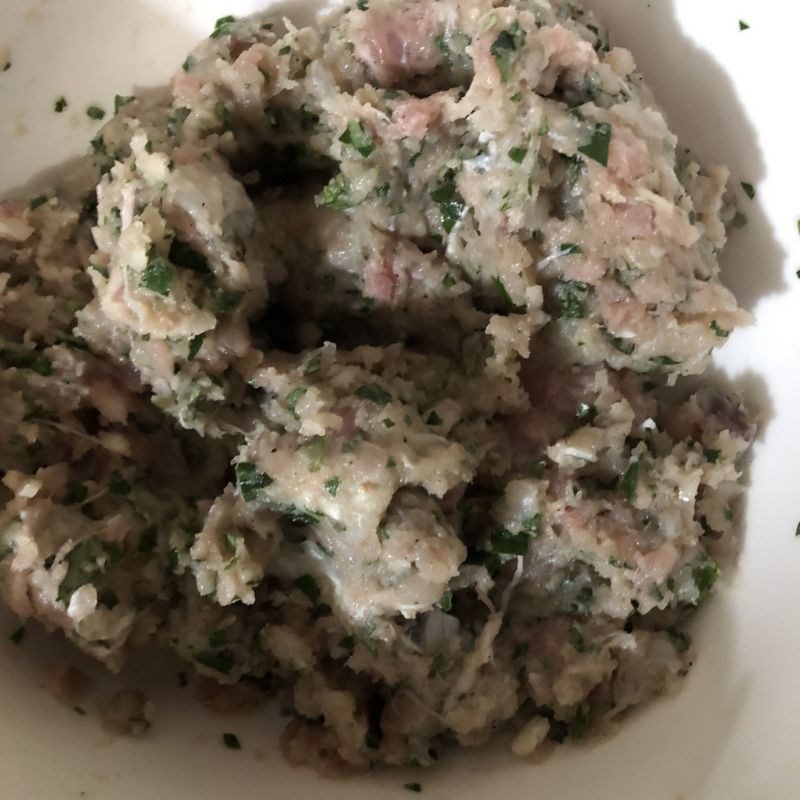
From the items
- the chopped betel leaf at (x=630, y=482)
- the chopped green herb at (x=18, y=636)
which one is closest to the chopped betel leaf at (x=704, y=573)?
the chopped betel leaf at (x=630, y=482)

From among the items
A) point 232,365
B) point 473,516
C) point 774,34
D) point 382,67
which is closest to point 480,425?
point 473,516

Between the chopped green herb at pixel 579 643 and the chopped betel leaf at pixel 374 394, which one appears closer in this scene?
the chopped betel leaf at pixel 374 394

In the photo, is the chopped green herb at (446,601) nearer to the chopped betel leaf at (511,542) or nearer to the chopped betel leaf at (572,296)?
the chopped betel leaf at (511,542)

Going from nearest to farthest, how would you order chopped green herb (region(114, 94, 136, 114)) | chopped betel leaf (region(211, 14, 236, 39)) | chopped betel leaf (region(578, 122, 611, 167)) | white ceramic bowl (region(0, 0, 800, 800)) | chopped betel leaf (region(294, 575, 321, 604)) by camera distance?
white ceramic bowl (region(0, 0, 800, 800))
chopped betel leaf (region(578, 122, 611, 167))
chopped betel leaf (region(294, 575, 321, 604))
chopped betel leaf (region(211, 14, 236, 39))
chopped green herb (region(114, 94, 136, 114))

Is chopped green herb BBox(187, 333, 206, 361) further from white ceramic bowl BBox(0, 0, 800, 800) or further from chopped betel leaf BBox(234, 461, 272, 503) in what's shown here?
white ceramic bowl BBox(0, 0, 800, 800)

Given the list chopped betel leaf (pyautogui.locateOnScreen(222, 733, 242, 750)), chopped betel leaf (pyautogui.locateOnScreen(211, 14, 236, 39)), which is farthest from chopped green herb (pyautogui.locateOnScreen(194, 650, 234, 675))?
chopped betel leaf (pyautogui.locateOnScreen(211, 14, 236, 39))

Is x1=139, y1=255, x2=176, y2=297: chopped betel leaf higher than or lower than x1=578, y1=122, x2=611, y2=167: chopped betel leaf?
lower

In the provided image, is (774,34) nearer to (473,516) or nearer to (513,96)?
(513,96)
